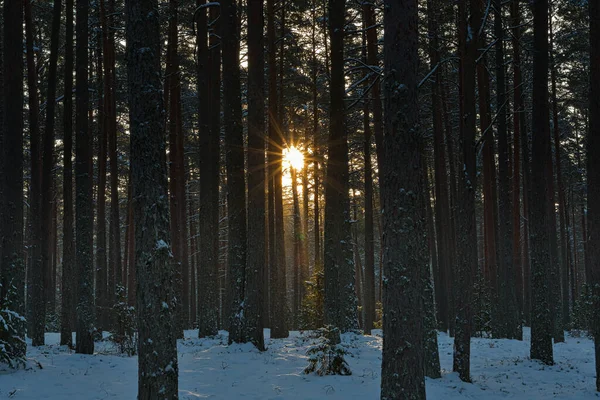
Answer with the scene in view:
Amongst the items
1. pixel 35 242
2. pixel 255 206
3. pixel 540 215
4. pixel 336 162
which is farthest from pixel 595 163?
pixel 35 242

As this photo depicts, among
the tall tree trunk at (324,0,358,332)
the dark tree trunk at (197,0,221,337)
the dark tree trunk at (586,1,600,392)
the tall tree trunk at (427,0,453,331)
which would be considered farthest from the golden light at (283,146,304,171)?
the dark tree trunk at (586,1,600,392)

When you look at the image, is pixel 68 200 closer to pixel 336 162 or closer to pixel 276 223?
pixel 276 223

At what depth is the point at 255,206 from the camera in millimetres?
11648

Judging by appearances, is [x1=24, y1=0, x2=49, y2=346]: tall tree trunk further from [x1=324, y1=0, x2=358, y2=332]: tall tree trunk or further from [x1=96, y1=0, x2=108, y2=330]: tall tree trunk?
[x1=324, y1=0, x2=358, y2=332]: tall tree trunk

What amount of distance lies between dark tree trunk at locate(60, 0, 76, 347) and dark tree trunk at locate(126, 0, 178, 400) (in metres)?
7.96

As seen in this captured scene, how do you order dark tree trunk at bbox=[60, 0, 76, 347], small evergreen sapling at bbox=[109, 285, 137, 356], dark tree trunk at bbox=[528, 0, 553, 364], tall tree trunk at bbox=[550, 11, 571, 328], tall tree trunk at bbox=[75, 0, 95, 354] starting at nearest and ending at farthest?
1. tall tree trunk at bbox=[75, 0, 95, 354]
2. small evergreen sapling at bbox=[109, 285, 137, 356]
3. dark tree trunk at bbox=[528, 0, 553, 364]
4. dark tree trunk at bbox=[60, 0, 76, 347]
5. tall tree trunk at bbox=[550, 11, 571, 328]

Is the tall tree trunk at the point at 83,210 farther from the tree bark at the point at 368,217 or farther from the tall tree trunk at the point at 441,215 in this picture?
the tall tree trunk at the point at 441,215

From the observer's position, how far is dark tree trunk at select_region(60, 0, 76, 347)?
1294 cm

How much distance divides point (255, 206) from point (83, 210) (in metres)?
4.16

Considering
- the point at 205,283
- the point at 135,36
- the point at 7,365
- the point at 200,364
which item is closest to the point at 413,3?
the point at 135,36

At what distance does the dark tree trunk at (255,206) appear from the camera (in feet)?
37.8

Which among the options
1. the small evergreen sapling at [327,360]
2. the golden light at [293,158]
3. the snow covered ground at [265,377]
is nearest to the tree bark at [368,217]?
the snow covered ground at [265,377]

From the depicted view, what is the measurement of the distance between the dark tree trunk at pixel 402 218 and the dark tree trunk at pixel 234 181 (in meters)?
5.94

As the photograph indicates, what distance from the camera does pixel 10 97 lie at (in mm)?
10234
